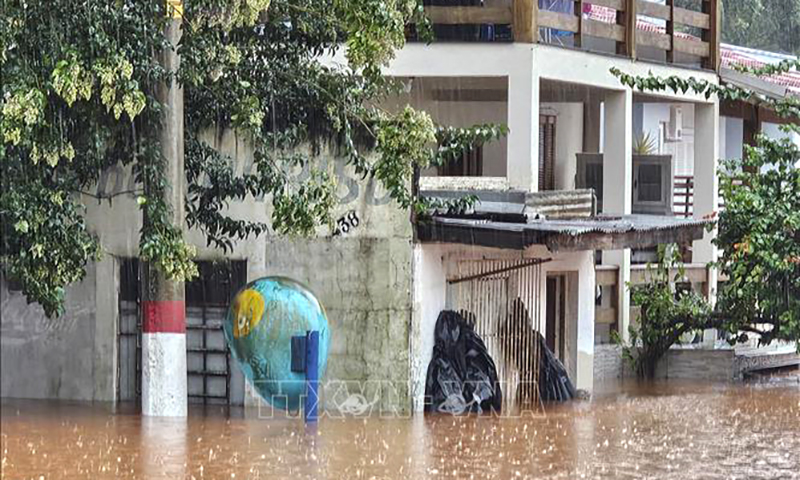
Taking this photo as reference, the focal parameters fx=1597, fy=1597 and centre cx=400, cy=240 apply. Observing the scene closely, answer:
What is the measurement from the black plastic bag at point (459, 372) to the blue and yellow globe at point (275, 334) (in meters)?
1.51

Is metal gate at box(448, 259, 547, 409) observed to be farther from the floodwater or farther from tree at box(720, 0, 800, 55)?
tree at box(720, 0, 800, 55)

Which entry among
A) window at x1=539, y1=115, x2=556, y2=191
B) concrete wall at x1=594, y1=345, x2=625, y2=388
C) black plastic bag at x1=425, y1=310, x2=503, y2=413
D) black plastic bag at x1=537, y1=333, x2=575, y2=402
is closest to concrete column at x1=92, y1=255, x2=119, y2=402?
black plastic bag at x1=425, y1=310, x2=503, y2=413

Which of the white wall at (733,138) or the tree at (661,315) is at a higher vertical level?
the white wall at (733,138)

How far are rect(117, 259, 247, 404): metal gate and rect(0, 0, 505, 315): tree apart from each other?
484 mm

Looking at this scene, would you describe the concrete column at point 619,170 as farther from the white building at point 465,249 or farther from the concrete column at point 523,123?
the concrete column at point 523,123

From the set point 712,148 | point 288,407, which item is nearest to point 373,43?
point 288,407

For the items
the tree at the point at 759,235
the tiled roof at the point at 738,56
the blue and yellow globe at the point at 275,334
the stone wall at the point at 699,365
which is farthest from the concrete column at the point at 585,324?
the tiled roof at the point at 738,56

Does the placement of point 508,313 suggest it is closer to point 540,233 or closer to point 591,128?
point 540,233

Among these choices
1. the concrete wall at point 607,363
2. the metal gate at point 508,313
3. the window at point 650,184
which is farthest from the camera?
the window at point 650,184

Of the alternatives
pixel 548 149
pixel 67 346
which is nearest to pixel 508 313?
pixel 67 346

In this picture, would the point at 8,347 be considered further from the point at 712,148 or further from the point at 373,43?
the point at 712,148

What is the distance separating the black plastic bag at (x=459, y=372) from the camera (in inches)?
738

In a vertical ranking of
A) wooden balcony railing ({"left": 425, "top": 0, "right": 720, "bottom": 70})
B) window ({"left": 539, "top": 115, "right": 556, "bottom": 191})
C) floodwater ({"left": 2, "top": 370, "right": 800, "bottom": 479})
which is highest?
wooden balcony railing ({"left": 425, "top": 0, "right": 720, "bottom": 70})

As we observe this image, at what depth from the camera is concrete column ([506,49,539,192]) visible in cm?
2208
